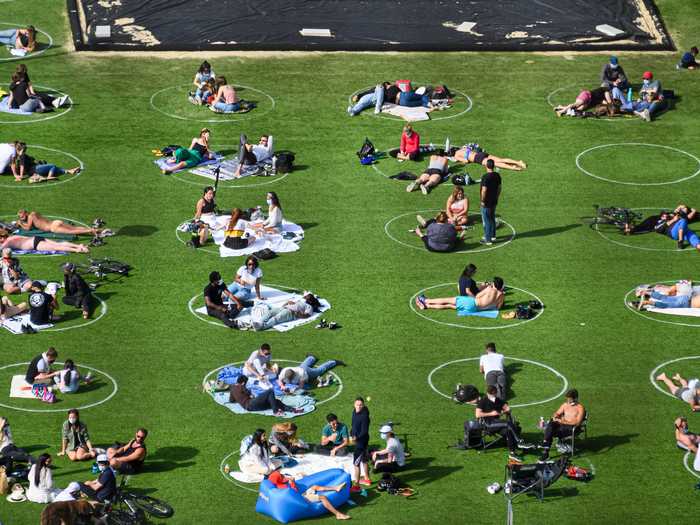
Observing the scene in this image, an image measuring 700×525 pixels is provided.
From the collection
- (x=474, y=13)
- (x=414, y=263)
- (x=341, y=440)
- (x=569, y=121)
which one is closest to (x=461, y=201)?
(x=414, y=263)

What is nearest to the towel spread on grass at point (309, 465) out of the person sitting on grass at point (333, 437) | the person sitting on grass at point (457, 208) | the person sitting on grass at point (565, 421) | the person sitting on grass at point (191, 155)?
the person sitting on grass at point (333, 437)

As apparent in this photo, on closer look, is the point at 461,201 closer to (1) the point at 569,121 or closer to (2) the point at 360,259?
(2) the point at 360,259

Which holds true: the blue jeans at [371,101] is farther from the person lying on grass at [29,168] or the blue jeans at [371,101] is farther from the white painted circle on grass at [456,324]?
the white painted circle on grass at [456,324]

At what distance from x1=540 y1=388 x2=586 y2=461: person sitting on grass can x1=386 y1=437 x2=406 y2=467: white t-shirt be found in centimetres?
362

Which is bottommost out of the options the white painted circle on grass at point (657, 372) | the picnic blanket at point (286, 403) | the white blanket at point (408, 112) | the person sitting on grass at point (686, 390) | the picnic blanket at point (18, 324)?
the white painted circle on grass at point (657, 372)

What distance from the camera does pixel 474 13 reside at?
7388 centimetres

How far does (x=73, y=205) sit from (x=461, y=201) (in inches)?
526

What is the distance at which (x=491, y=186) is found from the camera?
54531 millimetres

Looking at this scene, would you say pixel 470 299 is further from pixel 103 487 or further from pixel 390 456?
pixel 103 487

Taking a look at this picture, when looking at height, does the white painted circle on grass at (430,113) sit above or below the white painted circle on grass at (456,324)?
above

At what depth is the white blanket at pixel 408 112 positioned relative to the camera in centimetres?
6512

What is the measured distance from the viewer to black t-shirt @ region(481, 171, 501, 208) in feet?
179

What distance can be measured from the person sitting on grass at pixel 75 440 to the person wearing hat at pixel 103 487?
1912mm

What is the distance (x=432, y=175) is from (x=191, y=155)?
883 centimetres
